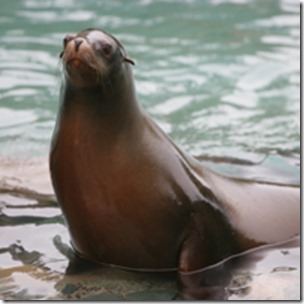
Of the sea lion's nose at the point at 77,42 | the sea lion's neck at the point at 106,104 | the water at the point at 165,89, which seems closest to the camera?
the sea lion's nose at the point at 77,42

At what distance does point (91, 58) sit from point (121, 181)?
554mm

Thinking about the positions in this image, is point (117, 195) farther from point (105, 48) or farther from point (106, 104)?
point (105, 48)

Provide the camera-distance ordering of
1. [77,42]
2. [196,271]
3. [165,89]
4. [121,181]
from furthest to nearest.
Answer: [165,89]
[196,271]
[121,181]
[77,42]

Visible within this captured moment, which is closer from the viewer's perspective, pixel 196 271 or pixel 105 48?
pixel 105 48

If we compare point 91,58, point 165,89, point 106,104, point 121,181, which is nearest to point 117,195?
point 121,181

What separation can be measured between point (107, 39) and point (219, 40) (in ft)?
22.6

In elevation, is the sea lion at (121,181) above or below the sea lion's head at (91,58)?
below

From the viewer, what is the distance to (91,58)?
3891 millimetres

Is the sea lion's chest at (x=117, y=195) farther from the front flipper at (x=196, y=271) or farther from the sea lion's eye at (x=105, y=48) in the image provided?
the sea lion's eye at (x=105, y=48)

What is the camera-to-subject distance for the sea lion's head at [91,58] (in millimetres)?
3873

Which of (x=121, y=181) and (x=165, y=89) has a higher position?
(x=121, y=181)

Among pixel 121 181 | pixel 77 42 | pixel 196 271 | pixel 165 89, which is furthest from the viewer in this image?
pixel 165 89

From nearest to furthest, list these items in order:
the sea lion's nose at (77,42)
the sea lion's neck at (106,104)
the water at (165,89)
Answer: the sea lion's nose at (77,42)
the sea lion's neck at (106,104)
the water at (165,89)

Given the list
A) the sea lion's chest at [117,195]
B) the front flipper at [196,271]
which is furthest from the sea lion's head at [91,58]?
the front flipper at [196,271]
